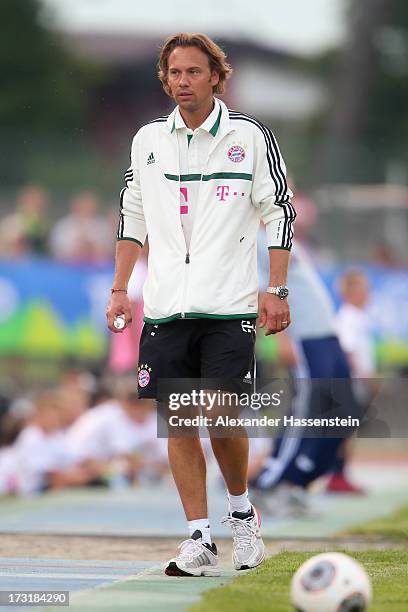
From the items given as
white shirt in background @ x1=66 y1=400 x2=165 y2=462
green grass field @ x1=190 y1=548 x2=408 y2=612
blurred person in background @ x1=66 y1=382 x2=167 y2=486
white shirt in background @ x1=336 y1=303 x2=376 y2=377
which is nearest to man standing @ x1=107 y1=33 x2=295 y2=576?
green grass field @ x1=190 y1=548 x2=408 y2=612

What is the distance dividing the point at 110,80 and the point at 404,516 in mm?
52829

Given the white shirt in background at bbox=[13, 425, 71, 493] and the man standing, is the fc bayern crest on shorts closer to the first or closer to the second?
the man standing

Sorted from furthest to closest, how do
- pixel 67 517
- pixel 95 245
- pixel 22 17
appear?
pixel 22 17 < pixel 95 245 < pixel 67 517

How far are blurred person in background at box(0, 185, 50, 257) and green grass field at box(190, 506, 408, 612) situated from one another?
35.8 feet

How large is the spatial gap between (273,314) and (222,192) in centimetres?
62

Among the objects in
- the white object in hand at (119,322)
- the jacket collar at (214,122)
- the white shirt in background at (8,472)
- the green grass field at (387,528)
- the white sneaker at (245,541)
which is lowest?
the white shirt in background at (8,472)

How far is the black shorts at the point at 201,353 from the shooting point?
7793mm

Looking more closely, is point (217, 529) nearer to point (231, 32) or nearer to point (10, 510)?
point (10, 510)

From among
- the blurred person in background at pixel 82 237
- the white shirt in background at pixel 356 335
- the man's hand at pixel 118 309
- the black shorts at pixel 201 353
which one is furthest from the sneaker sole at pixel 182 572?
the blurred person in background at pixel 82 237

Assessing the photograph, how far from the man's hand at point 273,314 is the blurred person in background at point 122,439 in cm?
771

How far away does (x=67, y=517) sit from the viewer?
1166 cm

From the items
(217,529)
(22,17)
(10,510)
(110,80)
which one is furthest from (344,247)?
(110,80)

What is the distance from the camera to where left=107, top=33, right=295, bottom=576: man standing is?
7.79 metres

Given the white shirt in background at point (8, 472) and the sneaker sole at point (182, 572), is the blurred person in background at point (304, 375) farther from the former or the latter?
the sneaker sole at point (182, 572)
